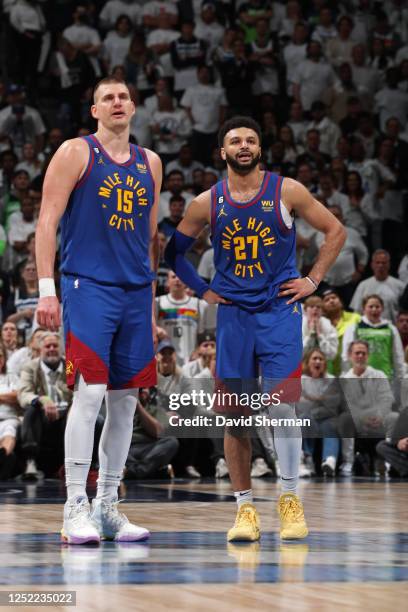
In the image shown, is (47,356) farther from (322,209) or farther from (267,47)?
(267,47)

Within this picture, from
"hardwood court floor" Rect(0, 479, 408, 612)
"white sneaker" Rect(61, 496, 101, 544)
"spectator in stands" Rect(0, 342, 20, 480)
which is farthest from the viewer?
"spectator in stands" Rect(0, 342, 20, 480)

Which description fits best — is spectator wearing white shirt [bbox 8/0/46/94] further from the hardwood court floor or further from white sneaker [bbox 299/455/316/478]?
the hardwood court floor

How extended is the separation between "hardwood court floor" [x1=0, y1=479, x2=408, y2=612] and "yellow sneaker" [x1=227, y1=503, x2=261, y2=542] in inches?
3.4

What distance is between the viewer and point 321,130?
16.1m

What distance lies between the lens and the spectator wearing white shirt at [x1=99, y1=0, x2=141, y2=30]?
56.4ft

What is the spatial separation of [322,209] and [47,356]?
5.32 m

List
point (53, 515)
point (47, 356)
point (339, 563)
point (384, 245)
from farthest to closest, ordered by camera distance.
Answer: point (384, 245) → point (47, 356) → point (53, 515) → point (339, 563)

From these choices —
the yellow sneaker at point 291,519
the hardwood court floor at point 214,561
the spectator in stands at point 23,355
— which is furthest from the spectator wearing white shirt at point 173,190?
the yellow sneaker at point 291,519

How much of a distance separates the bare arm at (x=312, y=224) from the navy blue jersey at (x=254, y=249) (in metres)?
0.06

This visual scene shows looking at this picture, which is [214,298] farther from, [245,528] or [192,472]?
[192,472]

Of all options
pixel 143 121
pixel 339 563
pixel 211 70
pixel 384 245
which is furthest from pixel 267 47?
pixel 339 563

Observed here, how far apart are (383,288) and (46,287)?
7.90 meters

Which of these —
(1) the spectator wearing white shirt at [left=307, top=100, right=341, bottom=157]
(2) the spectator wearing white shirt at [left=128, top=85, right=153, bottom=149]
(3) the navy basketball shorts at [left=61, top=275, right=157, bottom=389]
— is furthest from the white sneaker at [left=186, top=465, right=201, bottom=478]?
(1) the spectator wearing white shirt at [left=307, top=100, right=341, bottom=157]

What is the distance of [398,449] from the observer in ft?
36.8
